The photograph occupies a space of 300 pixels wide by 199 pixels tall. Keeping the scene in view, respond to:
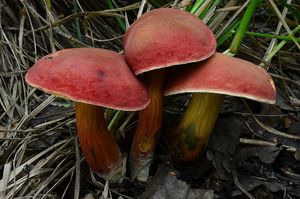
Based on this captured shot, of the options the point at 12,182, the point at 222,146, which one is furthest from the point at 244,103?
the point at 12,182

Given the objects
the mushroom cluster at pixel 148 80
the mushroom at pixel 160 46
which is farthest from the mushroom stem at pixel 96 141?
the mushroom at pixel 160 46

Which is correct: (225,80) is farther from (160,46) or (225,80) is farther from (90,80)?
(90,80)

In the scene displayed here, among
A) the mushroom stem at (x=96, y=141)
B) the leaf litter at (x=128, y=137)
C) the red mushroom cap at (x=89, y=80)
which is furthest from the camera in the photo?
the leaf litter at (x=128, y=137)

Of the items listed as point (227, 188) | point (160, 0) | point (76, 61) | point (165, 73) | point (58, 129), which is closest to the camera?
point (76, 61)

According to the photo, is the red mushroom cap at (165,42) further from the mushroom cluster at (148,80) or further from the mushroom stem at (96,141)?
the mushroom stem at (96,141)

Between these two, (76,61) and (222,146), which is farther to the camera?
(222,146)

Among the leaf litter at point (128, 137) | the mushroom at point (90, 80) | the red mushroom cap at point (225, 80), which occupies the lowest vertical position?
the leaf litter at point (128, 137)

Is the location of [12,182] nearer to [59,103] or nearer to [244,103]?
[59,103]
